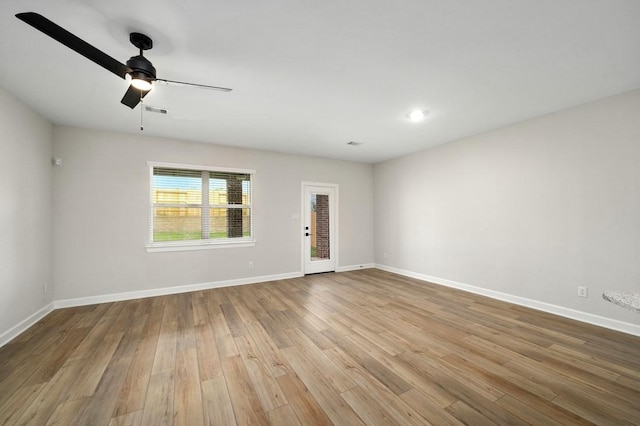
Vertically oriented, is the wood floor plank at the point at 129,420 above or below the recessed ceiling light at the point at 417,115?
below

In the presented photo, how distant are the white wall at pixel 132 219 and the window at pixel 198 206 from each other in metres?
0.16

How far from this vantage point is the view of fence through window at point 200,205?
4449mm

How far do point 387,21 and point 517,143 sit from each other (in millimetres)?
3264

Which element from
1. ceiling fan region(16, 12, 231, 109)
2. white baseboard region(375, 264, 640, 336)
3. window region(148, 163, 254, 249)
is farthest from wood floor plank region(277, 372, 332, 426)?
white baseboard region(375, 264, 640, 336)

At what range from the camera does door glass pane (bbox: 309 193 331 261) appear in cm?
590

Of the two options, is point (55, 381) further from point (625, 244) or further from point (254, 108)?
point (625, 244)

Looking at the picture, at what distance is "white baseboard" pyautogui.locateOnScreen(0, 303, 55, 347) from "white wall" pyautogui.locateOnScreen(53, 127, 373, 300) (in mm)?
285

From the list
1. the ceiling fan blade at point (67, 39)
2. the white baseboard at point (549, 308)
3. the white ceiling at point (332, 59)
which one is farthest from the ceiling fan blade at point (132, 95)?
the white baseboard at point (549, 308)

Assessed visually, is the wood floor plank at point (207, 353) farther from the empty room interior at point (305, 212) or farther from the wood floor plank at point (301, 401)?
the wood floor plank at point (301, 401)

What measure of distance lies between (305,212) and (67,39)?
14.7 ft

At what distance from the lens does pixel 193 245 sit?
456 cm

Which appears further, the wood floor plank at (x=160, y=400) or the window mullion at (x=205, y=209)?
the window mullion at (x=205, y=209)

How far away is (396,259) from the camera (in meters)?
5.93

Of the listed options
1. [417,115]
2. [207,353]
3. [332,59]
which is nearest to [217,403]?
[207,353]
